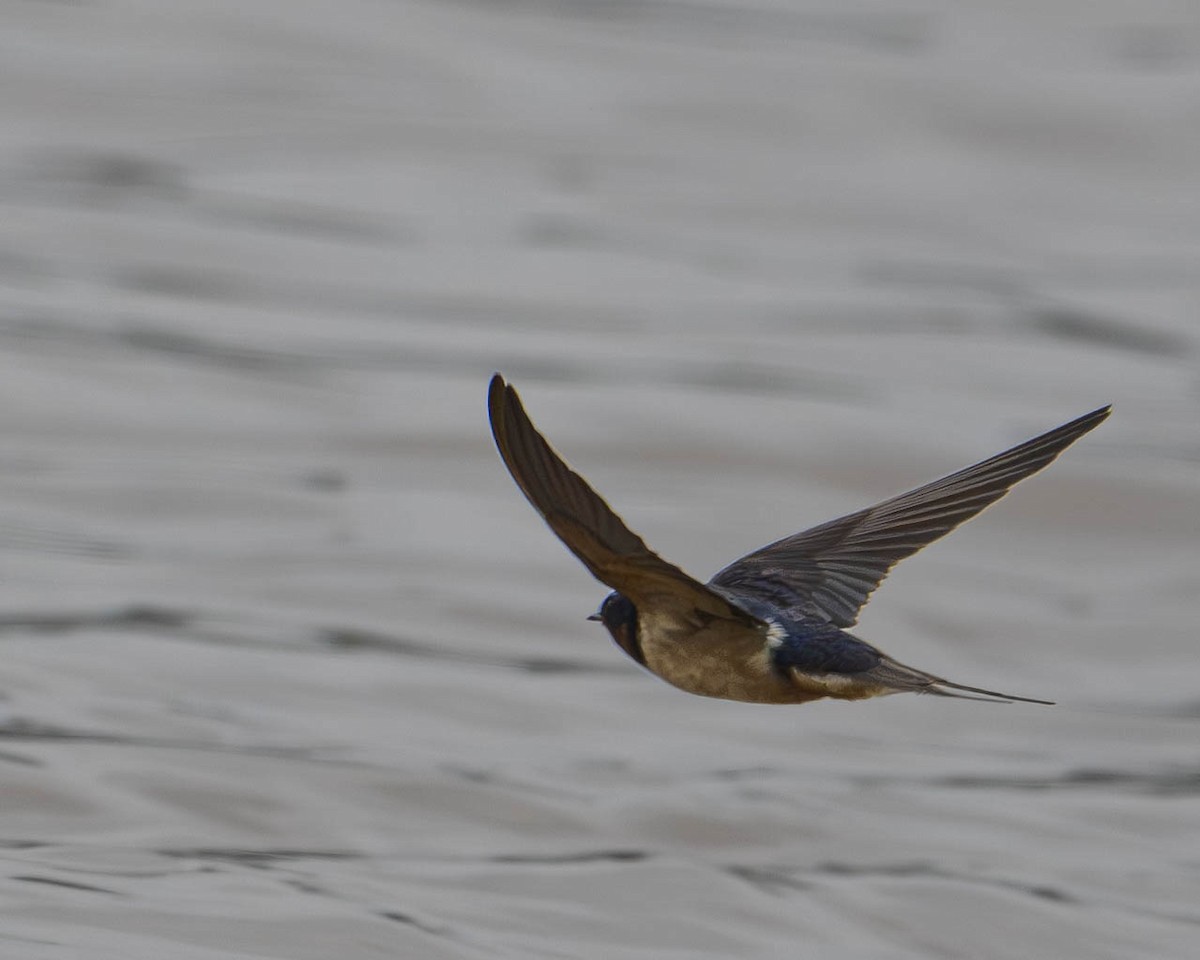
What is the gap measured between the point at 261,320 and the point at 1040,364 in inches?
124

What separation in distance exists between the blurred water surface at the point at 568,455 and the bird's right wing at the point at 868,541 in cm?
180

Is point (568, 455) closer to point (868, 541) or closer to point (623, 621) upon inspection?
point (868, 541)

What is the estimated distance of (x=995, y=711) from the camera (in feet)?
23.1

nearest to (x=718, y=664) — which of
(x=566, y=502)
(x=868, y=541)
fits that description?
(x=566, y=502)

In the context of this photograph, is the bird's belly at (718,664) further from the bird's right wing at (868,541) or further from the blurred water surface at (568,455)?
the blurred water surface at (568,455)

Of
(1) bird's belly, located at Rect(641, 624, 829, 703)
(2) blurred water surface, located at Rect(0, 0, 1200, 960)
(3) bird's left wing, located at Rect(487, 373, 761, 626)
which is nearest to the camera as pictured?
(3) bird's left wing, located at Rect(487, 373, 761, 626)

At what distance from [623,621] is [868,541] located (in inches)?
22.2

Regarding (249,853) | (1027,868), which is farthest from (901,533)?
(1027,868)

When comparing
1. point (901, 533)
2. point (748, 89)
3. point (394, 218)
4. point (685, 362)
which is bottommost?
point (901, 533)

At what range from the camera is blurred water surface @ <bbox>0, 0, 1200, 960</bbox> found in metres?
5.29

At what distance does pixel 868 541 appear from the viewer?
2986 mm

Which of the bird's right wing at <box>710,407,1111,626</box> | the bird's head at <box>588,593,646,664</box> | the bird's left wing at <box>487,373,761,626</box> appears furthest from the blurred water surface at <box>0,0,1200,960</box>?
the bird's left wing at <box>487,373,761,626</box>

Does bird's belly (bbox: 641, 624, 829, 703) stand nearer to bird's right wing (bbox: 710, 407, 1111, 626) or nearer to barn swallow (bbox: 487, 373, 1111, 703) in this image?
barn swallow (bbox: 487, 373, 1111, 703)

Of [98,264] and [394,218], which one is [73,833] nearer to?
[98,264]
